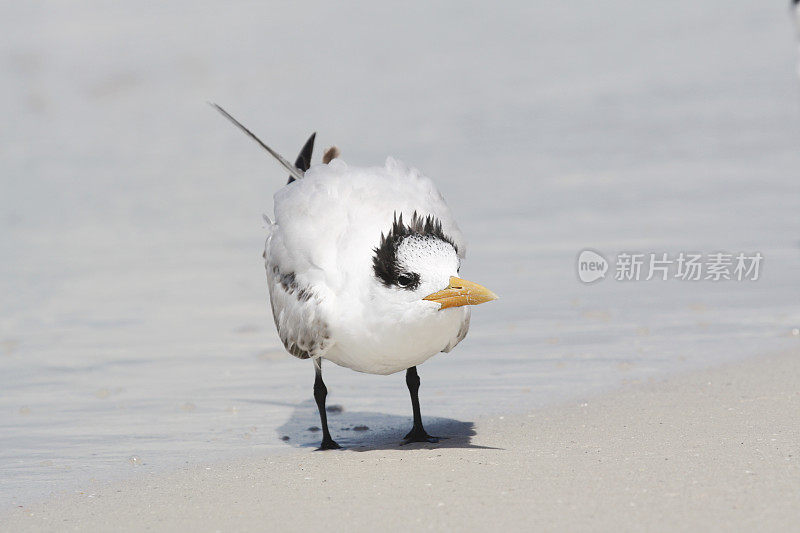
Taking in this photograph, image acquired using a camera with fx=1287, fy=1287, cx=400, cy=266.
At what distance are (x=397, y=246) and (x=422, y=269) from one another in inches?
6.3

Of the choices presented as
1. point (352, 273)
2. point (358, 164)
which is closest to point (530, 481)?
point (352, 273)

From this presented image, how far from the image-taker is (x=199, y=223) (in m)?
9.78

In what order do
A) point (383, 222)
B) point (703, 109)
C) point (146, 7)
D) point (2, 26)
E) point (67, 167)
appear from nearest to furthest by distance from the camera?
point (383, 222) → point (67, 167) → point (703, 109) → point (2, 26) → point (146, 7)

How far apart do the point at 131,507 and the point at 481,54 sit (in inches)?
516

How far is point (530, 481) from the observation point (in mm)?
4324

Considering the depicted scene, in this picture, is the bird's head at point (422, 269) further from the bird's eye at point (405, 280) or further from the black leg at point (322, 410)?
the black leg at point (322, 410)

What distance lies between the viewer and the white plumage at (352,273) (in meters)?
4.78

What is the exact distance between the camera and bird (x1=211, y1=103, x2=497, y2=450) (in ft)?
15.4

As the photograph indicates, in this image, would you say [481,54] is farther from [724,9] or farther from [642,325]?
[642,325]

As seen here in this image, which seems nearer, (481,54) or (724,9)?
(481,54)

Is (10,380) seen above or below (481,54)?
below

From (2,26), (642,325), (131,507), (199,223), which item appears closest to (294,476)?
(131,507)

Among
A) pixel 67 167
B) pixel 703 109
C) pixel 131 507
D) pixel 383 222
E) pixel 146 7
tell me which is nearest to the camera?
pixel 131 507

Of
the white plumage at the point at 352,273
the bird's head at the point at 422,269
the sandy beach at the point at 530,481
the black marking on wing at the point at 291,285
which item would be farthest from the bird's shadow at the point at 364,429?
the bird's head at the point at 422,269
